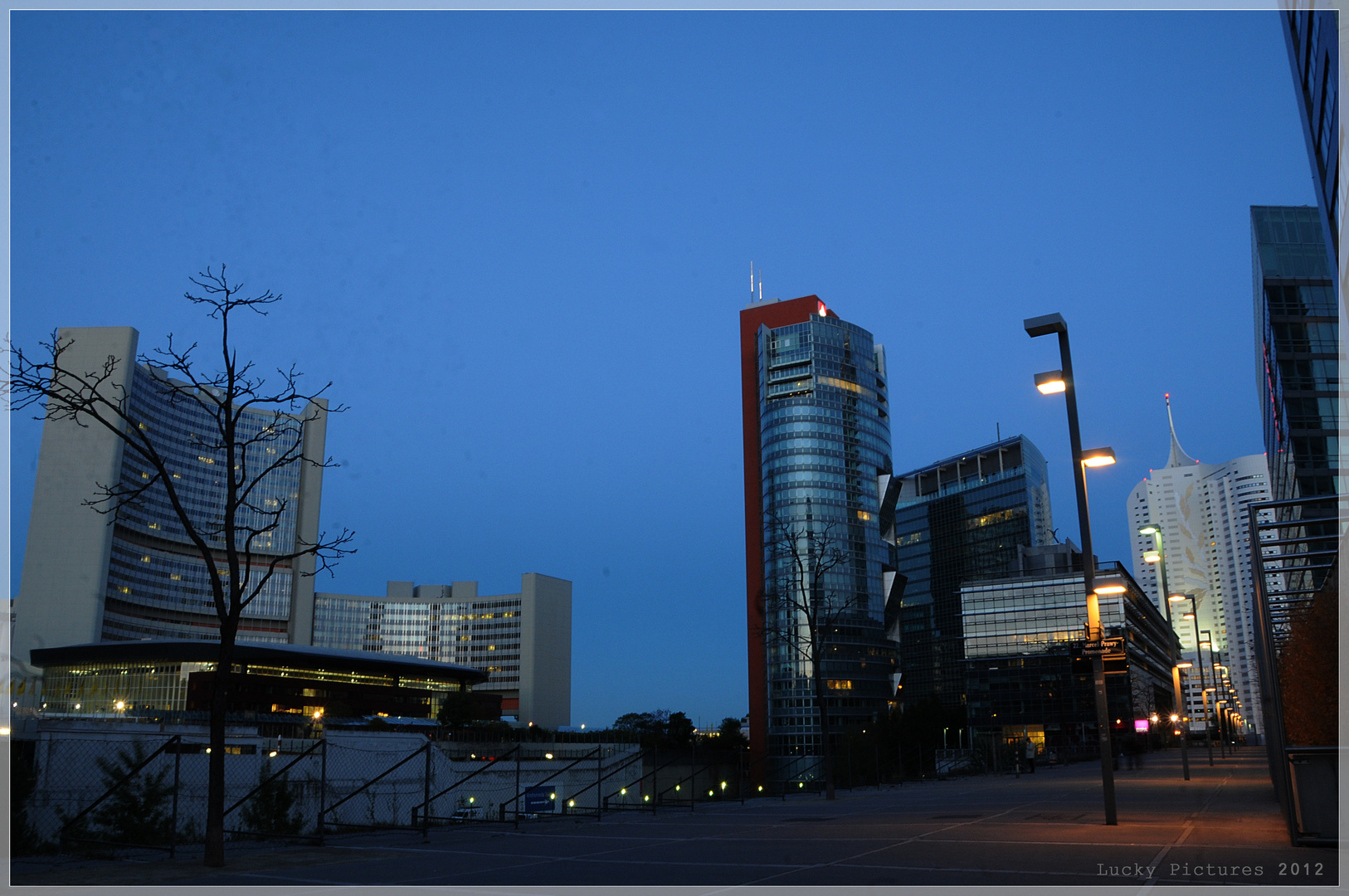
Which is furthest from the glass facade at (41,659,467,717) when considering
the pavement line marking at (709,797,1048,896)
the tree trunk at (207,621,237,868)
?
the pavement line marking at (709,797,1048,896)

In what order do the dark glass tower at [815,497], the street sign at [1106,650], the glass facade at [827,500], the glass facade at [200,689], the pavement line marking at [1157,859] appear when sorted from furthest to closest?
the dark glass tower at [815,497], the glass facade at [827,500], the glass facade at [200,689], the street sign at [1106,650], the pavement line marking at [1157,859]

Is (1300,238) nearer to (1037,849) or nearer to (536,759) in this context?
(536,759)

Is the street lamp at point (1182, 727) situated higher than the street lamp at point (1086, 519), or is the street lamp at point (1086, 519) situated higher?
the street lamp at point (1086, 519)

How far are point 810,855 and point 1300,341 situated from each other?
8757cm

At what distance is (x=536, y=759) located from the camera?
85.6 metres

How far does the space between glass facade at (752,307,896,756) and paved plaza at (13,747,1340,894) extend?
432 ft

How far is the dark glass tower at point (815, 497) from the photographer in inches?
6250

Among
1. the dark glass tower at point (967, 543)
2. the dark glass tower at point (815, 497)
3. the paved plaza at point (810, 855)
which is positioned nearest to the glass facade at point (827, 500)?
the dark glass tower at point (815, 497)

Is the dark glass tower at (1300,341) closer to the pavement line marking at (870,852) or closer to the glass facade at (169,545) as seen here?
the pavement line marking at (870,852)

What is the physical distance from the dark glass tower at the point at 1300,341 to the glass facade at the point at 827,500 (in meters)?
78.5

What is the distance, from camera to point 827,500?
540 feet

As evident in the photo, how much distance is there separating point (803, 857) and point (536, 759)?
3016 inches

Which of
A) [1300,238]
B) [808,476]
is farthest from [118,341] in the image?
[1300,238]

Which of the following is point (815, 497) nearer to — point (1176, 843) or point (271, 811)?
point (271, 811)
